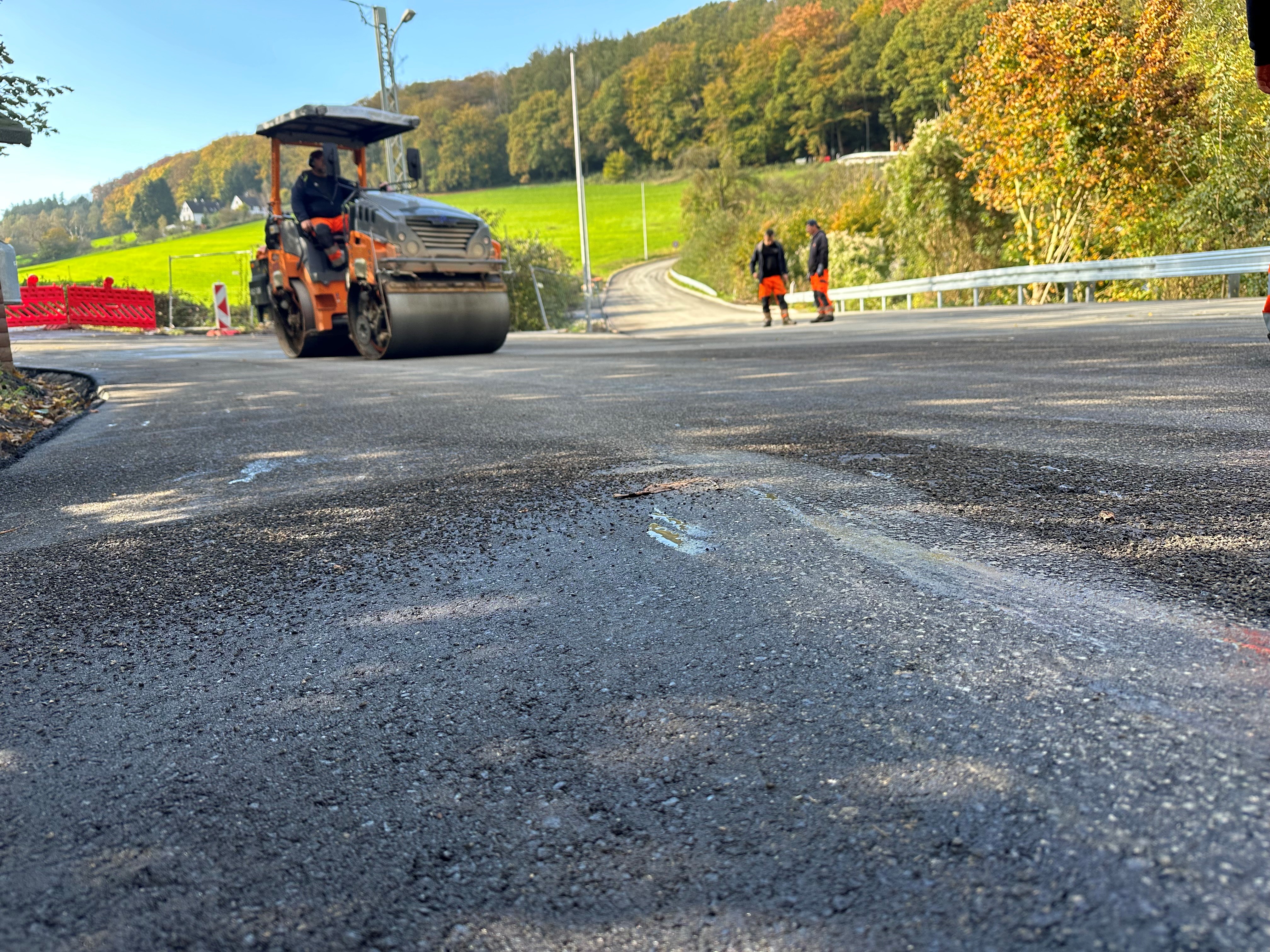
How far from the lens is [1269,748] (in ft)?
5.14

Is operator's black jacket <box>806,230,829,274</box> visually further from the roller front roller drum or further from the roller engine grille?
the roller engine grille

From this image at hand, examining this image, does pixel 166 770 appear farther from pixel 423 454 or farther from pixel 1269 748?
pixel 423 454

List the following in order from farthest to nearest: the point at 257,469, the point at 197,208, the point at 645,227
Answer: the point at 197,208 → the point at 645,227 → the point at 257,469

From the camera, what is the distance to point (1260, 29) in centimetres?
370

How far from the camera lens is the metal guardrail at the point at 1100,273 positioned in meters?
15.8

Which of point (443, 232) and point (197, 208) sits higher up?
point (197, 208)

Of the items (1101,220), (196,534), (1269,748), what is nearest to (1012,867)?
(1269,748)

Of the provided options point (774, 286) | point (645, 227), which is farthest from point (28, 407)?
point (645, 227)

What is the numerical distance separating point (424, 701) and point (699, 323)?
1068 inches

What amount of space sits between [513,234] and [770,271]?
28.3 metres

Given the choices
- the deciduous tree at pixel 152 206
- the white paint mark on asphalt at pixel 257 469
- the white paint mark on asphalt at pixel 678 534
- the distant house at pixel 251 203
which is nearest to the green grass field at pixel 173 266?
the distant house at pixel 251 203

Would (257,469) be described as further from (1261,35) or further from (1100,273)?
(1100,273)

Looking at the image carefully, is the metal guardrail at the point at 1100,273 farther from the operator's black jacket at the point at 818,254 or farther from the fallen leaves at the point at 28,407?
the fallen leaves at the point at 28,407

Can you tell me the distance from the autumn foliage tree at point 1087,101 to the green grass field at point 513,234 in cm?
2718
